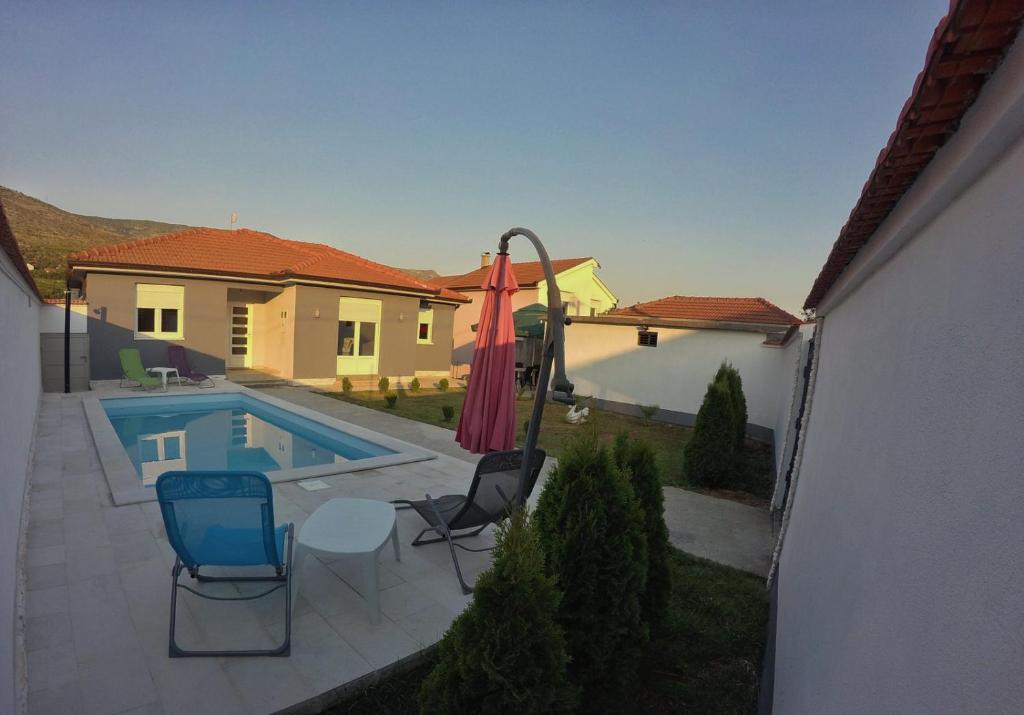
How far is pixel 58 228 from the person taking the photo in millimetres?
45719

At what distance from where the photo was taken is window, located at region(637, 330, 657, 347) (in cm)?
1666

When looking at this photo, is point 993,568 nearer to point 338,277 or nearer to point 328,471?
point 328,471

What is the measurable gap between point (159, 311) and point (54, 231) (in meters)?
42.0

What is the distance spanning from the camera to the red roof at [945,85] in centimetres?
95

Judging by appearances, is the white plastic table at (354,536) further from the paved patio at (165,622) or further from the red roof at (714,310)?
the red roof at (714,310)

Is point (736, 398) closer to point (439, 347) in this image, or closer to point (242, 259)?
point (439, 347)

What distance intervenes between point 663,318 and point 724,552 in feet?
37.3

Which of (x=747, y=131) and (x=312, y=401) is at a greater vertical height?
(x=747, y=131)

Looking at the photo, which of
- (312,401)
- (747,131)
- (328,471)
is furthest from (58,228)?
(747,131)

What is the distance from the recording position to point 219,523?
3.65 m

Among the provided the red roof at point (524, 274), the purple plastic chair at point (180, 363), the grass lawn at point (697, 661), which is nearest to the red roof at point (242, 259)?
the purple plastic chair at point (180, 363)

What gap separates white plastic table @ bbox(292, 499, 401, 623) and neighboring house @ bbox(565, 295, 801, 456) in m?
11.5

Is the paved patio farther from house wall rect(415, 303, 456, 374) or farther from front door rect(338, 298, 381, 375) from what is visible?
house wall rect(415, 303, 456, 374)

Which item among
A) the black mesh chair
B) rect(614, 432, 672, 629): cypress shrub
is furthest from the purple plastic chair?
rect(614, 432, 672, 629): cypress shrub
